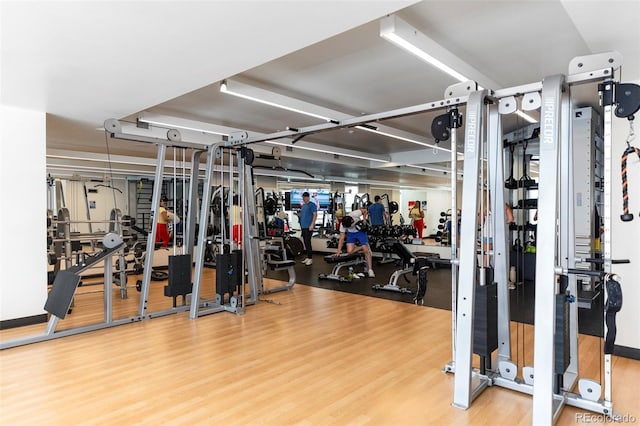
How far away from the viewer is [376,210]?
29.0 feet

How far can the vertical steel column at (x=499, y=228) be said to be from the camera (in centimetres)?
273

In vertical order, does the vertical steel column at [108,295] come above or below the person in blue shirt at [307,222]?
below

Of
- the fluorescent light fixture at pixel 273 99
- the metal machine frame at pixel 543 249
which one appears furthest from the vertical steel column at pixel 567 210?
the fluorescent light fixture at pixel 273 99

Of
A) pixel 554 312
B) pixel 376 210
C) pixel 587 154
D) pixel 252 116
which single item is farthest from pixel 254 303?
pixel 587 154

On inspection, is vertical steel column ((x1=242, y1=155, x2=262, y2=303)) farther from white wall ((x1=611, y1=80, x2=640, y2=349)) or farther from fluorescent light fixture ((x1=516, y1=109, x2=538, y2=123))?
fluorescent light fixture ((x1=516, y1=109, x2=538, y2=123))

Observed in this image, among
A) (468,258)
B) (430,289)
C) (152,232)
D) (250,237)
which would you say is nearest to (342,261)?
(430,289)

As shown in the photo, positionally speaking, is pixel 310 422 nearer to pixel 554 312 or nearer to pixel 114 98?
pixel 554 312

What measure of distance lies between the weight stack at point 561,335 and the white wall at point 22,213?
509cm

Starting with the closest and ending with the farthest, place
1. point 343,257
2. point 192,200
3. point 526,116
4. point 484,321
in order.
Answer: point 484,321 → point 192,200 → point 526,116 → point 343,257

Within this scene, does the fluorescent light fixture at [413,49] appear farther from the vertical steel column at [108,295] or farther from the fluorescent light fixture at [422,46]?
the vertical steel column at [108,295]

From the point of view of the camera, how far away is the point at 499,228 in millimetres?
2836

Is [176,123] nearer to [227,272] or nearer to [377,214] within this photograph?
[227,272]

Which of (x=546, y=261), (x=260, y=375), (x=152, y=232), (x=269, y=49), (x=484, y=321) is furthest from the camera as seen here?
(x=152, y=232)

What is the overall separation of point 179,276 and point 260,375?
2247 millimetres
